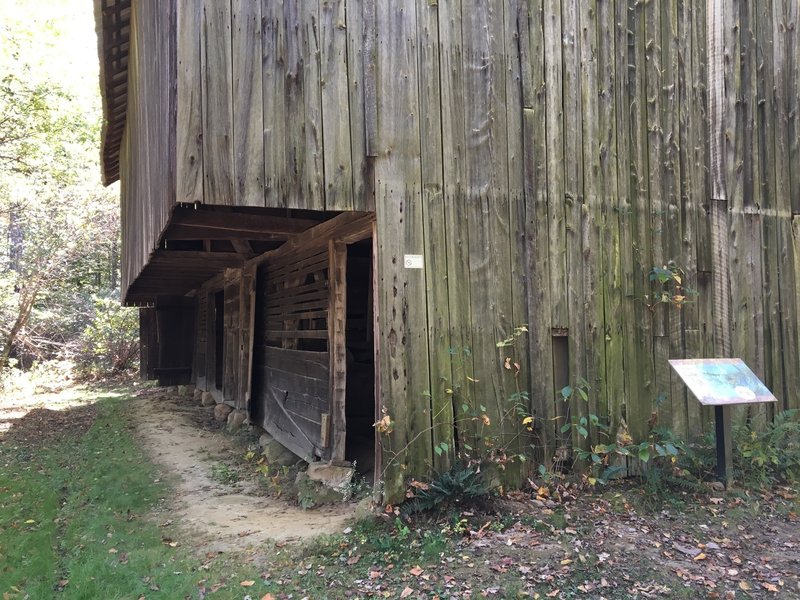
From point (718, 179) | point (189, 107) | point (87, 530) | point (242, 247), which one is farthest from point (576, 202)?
point (87, 530)

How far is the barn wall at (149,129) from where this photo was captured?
4704mm

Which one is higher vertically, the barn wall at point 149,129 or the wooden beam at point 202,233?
the barn wall at point 149,129

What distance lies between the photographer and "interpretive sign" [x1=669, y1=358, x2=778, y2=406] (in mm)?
4805

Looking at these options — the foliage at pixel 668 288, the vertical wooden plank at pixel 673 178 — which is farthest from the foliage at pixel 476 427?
the vertical wooden plank at pixel 673 178

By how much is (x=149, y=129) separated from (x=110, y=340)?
653 inches

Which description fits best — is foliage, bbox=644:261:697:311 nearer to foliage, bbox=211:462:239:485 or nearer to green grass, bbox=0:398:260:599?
green grass, bbox=0:398:260:599

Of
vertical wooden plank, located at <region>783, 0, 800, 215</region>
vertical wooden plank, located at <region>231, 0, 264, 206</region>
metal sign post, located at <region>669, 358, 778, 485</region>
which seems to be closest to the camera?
vertical wooden plank, located at <region>231, 0, 264, 206</region>

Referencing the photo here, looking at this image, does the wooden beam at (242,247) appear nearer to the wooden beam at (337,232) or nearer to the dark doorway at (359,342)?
the wooden beam at (337,232)

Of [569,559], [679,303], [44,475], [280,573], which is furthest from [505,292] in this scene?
[44,475]

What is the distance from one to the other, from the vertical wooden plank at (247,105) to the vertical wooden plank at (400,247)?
3.13ft

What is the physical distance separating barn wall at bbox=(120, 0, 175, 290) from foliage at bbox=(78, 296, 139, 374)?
1179cm

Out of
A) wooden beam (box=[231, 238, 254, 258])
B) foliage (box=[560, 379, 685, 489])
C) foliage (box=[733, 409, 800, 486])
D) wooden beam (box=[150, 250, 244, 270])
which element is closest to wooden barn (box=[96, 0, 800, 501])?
foliage (box=[560, 379, 685, 489])

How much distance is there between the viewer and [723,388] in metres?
4.93

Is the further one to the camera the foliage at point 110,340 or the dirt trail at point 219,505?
the foliage at point 110,340
